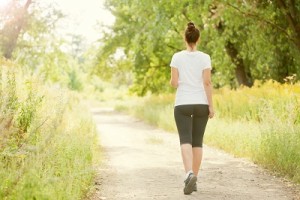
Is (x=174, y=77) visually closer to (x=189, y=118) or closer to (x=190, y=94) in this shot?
(x=190, y=94)

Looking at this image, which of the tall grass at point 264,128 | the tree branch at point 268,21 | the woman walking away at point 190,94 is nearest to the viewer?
the woman walking away at point 190,94

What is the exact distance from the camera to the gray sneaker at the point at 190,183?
710 cm

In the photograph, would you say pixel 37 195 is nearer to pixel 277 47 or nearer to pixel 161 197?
pixel 161 197

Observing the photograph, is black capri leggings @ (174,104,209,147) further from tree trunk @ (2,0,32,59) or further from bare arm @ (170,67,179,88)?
tree trunk @ (2,0,32,59)

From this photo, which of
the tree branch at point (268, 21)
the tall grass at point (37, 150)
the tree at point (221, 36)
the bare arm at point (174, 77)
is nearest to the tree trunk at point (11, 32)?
the tree at point (221, 36)

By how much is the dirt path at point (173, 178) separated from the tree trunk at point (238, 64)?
40.7 feet

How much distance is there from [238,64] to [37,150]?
20.0 meters

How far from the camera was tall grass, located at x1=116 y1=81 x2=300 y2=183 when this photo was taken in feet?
29.5

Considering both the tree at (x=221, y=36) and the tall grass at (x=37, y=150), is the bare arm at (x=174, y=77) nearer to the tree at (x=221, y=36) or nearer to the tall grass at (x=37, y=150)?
the tall grass at (x=37, y=150)

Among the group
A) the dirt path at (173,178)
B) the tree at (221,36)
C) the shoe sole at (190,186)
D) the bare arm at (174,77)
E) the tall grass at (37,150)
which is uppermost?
the tree at (221,36)

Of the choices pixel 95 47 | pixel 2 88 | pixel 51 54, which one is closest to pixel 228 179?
pixel 2 88

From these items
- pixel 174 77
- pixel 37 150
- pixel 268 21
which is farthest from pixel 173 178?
pixel 268 21

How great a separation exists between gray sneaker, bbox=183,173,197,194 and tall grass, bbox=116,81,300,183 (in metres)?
1.85

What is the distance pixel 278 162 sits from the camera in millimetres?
9094
